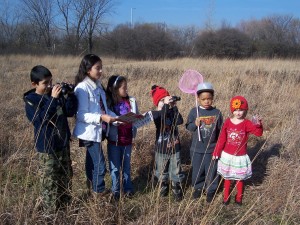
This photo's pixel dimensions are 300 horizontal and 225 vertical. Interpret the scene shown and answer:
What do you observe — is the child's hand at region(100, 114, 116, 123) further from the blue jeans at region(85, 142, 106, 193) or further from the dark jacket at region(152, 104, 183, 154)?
the dark jacket at region(152, 104, 183, 154)

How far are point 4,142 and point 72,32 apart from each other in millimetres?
22346

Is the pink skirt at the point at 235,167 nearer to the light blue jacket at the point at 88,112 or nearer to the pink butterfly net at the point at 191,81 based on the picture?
the pink butterfly net at the point at 191,81

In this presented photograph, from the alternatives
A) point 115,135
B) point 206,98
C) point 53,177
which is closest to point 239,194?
point 206,98

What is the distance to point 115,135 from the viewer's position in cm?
324

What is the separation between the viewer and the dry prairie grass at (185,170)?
8.16ft

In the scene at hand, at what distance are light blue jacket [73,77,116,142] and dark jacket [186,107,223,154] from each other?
3.27ft

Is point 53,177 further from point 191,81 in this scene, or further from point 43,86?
point 191,81

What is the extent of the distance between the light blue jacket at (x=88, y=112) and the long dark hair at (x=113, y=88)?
251 millimetres

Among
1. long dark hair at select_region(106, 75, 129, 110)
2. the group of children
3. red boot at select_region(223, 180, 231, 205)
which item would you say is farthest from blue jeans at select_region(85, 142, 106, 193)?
red boot at select_region(223, 180, 231, 205)

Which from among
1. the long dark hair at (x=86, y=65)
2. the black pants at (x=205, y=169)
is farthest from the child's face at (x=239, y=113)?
the long dark hair at (x=86, y=65)

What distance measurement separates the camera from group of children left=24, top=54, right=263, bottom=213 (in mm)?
2766

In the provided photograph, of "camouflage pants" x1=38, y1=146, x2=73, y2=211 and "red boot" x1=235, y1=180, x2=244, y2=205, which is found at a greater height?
"camouflage pants" x1=38, y1=146, x2=73, y2=211

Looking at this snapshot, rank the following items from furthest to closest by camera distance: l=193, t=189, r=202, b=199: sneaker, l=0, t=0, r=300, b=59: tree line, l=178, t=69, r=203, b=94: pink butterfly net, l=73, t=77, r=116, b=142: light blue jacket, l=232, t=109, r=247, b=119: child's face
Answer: l=0, t=0, r=300, b=59: tree line
l=178, t=69, r=203, b=94: pink butterfly net
l=193, t=189, r=202, b=199: sneaker
l=232, t=109, r=247, b=119: child's face
l=73, t=77, r=116, b=142: light blue jacket

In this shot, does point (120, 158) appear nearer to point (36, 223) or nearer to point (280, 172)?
point (36, 223)
